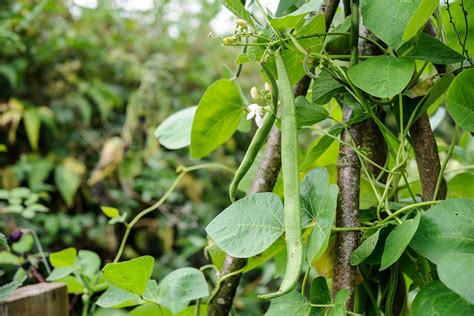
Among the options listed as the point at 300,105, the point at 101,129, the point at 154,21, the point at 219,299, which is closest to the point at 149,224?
the point at 101,129

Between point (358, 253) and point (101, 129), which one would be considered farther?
point (101, 129)

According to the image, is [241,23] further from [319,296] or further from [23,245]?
[23,245]

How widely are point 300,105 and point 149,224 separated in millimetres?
1723

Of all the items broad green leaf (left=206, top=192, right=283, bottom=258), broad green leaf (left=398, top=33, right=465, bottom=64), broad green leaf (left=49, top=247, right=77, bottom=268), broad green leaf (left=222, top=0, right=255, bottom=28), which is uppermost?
broad green leaf (left=222, top=0, right=255, bottom=28)

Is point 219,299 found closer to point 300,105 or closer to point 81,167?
point 300,105

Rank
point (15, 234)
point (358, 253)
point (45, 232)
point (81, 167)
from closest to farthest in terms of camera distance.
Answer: point (358, 253)
point (15, 234)
point (45, 232)
point (81, 167)

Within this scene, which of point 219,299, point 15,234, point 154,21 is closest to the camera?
point 219,299

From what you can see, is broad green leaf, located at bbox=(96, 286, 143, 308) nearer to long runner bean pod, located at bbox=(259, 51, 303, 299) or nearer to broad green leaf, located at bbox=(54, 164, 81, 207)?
long runner bean pod, located at bbox=(259, 51, 303, 299)

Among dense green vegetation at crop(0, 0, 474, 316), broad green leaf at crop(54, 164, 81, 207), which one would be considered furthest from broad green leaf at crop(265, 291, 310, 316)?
broad green leaf at crop(54, 164, 81, 207)

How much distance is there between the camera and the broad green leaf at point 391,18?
14.2 inches

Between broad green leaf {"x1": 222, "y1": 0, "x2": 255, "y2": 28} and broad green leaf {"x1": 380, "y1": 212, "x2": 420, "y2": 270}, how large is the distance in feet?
0.59

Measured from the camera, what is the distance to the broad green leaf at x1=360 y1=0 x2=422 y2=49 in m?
0.36

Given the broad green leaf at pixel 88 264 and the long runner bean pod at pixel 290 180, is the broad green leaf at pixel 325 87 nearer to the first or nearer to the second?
the long runner bean pod at pixel 290 180

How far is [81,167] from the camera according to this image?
198cm
